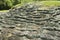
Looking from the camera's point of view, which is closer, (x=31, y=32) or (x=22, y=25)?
(x=31, y=32)

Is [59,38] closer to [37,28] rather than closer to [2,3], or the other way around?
[37,28]

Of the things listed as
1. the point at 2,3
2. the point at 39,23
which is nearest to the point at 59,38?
the point at 39,23

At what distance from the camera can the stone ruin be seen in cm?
1369

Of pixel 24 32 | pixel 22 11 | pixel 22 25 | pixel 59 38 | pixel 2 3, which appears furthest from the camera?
pixel 2 3

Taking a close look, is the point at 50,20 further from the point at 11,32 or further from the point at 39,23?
the point at 11,32

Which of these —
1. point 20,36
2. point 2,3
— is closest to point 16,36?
point 20,36

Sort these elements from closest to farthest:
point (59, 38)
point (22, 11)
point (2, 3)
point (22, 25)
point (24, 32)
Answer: point (59, 38)
point (24, 32)
point (22, 25)
point (22, 11)
point (2, 3)

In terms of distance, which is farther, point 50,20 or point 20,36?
point 50,20

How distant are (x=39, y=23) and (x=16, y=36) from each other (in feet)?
9.37

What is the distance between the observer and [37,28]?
49.3ft

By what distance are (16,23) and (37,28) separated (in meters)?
2.18

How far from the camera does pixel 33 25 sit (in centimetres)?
1574

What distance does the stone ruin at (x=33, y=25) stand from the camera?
1369cm

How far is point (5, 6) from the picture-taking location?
3056 centimetres
